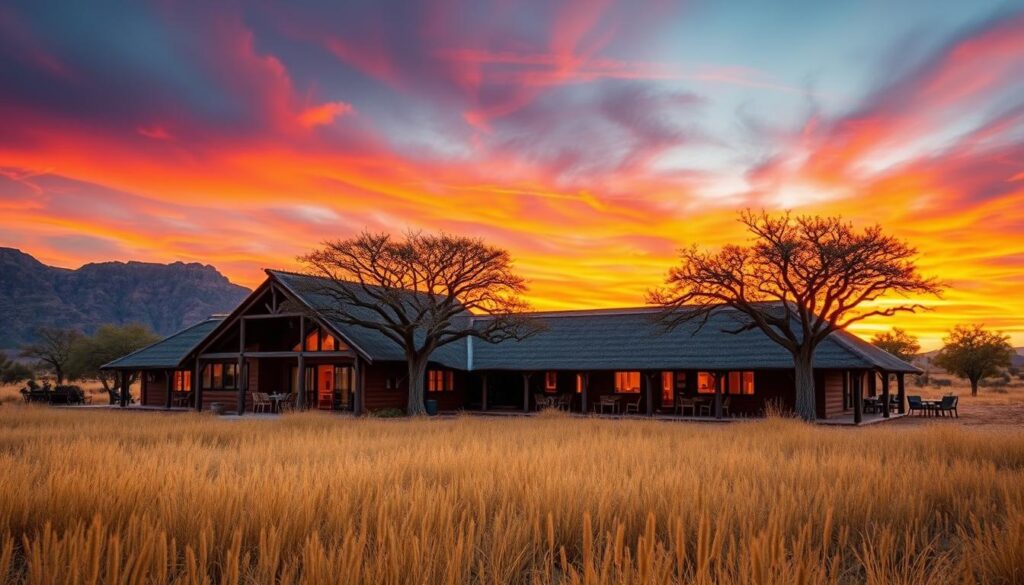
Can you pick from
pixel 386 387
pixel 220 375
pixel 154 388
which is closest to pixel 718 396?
pixel 386 387

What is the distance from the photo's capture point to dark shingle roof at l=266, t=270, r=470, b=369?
109ft

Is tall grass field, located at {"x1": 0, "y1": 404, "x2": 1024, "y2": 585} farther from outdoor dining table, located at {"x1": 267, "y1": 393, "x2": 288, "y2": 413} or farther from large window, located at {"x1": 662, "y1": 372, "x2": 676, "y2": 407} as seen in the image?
outdoor dining table, located at {"x1": 267, "y1": 393, "x2": 288, "y2": 413}

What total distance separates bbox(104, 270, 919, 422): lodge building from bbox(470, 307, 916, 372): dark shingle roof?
0.08 metres

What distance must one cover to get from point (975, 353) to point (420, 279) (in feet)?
169

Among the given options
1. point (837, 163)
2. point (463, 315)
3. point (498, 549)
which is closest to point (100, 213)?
point (463, 315)

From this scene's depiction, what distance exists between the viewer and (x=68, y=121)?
2603 cm

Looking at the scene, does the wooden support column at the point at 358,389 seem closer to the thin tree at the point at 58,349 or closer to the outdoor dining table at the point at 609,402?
the outdoor dining table at the point at 609,402

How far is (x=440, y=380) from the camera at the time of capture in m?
38.7

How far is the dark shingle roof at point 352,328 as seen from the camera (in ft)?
109

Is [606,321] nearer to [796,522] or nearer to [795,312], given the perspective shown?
[795,312]

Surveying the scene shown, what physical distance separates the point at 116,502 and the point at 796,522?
6.43 metres

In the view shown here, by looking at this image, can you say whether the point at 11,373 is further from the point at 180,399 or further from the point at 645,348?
the point at 645,348

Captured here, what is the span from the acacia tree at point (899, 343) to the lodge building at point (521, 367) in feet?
137

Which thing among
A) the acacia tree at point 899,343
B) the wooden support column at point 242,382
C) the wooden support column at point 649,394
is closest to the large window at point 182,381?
the wooden support column at point 242,382
